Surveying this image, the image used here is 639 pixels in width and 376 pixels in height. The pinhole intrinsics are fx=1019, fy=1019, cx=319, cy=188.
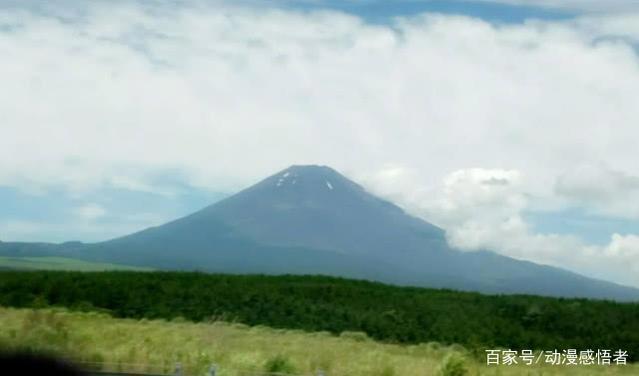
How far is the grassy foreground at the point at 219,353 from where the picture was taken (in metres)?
14.0

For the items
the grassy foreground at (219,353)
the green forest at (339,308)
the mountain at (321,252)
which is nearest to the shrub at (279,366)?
the grassy foreground at (219,353)

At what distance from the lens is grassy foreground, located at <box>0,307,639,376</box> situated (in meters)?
14.0

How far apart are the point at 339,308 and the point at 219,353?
17.8m

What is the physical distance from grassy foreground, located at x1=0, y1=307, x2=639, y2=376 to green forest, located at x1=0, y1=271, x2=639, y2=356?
839 centimetres

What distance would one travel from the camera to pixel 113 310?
30016 mm

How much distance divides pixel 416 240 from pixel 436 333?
514 ft

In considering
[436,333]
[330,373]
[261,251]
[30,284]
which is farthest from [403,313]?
[261,251]

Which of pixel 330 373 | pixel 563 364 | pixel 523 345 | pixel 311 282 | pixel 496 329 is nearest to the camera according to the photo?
pixel 330 373

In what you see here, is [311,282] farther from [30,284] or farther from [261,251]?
[261,251]

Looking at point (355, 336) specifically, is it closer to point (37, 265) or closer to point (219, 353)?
point (219, 353)

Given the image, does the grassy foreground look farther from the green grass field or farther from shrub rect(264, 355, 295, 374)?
the green grass field

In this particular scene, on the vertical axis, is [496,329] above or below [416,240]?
below

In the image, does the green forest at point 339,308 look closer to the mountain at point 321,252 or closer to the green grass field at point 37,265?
the green grass field at point 37,265

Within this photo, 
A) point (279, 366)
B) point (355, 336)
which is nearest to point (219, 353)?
point (279, 366)
